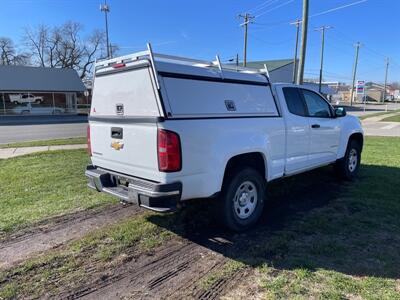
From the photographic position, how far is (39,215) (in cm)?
518

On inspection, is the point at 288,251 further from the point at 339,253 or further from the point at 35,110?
the point at 35,110

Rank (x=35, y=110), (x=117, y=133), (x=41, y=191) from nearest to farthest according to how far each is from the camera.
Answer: (x=117, y=133) < (x=41, y=191) < (x=35, y=110)

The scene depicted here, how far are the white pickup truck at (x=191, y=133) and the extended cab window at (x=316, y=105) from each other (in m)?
0.34

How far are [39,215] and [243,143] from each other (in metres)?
3.29

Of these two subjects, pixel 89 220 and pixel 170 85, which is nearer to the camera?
pixel 170 85

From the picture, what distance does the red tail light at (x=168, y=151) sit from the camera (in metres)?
3.67

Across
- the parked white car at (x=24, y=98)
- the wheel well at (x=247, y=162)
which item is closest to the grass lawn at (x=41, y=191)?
the wheel well at (x=247, y=162)

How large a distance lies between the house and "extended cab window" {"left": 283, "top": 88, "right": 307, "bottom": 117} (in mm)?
39118

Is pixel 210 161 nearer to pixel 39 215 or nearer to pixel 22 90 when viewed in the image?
pixel 39 215

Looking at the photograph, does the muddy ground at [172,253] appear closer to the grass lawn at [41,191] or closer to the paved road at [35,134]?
the grass lawn at [41,191]

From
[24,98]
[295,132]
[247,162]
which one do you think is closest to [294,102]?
[295,132]

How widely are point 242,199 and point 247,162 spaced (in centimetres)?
52

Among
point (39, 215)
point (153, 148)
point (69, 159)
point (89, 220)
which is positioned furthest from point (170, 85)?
point (69, 159)

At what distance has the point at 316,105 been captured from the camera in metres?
6.19
